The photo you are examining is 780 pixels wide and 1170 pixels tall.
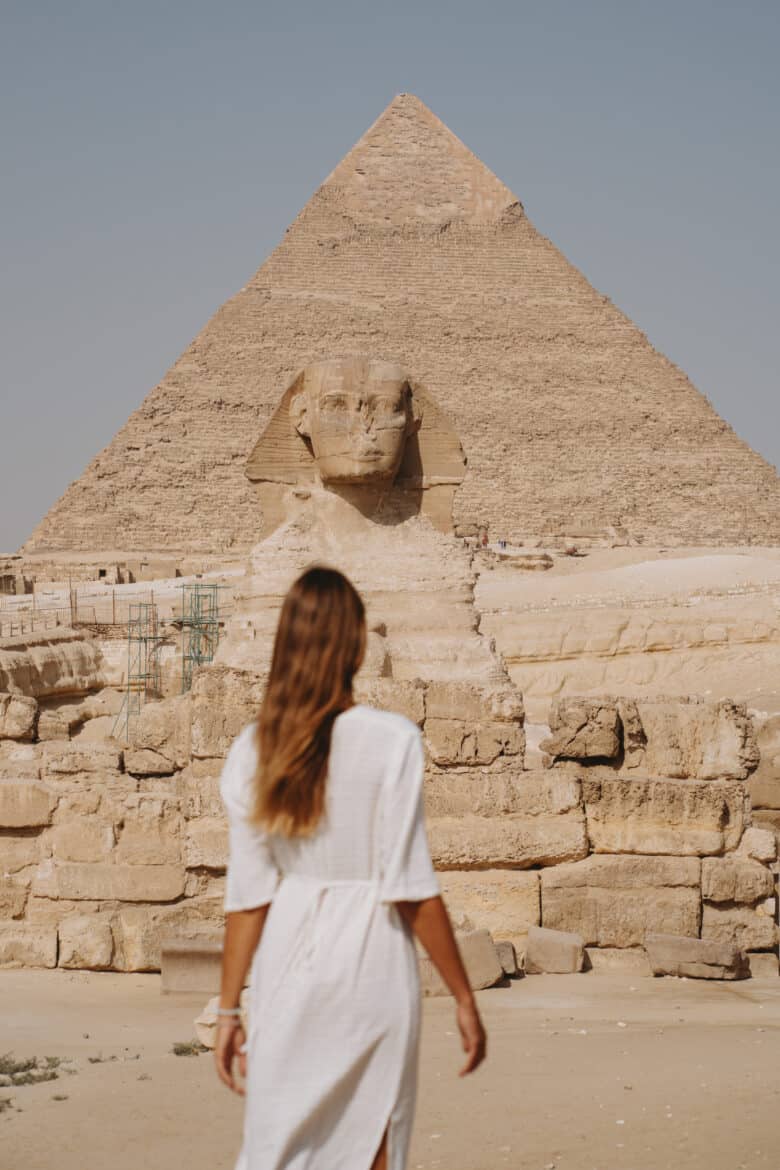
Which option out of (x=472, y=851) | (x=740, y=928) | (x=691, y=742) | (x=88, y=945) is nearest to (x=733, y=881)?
(x=740, y=928)

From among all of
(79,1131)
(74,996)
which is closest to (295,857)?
(79,1131)

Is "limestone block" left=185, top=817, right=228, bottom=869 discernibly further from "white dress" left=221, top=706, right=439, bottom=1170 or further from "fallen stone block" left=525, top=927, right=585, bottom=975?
"white dress" left=221, top=706, right=439, bottom=1170

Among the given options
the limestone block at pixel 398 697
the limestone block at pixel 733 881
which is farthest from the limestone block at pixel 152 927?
the limestone block at pixel 733 881

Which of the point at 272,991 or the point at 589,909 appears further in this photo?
the point at 589,909

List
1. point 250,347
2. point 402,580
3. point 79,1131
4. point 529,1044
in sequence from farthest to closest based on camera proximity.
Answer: point 250,347 → point 402,580 → point 529,1044 → point 79,1131

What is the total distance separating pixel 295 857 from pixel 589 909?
6.55 ft

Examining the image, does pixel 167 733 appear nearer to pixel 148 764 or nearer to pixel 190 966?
pixel 148 764

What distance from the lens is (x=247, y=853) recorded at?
2273mm

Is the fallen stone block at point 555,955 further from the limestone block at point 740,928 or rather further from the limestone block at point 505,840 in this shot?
the limestone block at point 740,928

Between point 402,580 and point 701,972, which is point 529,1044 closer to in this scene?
point 701,972

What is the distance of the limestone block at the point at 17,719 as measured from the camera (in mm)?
4938

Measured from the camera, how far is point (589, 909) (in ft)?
13.6

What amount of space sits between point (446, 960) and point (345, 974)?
0.13 m

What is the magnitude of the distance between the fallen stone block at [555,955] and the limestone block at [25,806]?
1.11m
